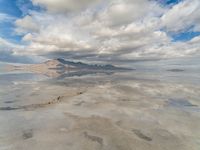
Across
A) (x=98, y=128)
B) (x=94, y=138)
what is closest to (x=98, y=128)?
(x=98, y=128)

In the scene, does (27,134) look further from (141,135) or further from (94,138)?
(141,135)

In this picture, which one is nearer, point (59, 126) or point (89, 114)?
point (59, 126)

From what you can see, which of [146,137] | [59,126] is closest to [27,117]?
[59,126]

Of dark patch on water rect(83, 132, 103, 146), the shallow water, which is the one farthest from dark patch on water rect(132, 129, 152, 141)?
dark patch on water rect(83, 132, 103, 146)

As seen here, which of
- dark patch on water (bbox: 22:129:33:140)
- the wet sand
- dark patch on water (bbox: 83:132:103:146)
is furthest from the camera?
dark patch on water (bbox: 22:129:33:140)

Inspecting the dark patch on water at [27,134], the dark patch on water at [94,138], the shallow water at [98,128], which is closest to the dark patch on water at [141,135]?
the shallow water at [98,128]

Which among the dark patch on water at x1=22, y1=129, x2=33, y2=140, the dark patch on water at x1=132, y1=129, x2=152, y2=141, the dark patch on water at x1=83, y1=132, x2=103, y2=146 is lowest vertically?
the dark patch on water at x1=132, y1=129, x2=152, y2=141

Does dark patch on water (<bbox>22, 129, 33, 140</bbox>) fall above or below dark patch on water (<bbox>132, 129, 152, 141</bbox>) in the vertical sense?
above

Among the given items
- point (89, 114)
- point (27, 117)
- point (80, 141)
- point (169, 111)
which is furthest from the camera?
point (169, 111)

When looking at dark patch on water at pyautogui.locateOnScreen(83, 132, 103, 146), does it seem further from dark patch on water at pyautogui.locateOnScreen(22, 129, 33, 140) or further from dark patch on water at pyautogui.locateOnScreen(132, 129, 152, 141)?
dark patch on water at pyautogui.locateOnScreen(22, 129, 33, 140)

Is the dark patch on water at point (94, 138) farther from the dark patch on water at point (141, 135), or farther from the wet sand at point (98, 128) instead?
the dark patch on water at point (141, 135)

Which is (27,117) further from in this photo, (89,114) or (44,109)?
(89,114)
